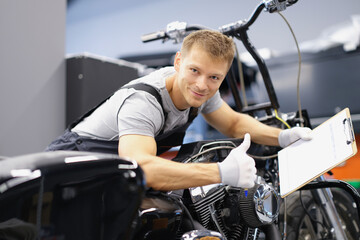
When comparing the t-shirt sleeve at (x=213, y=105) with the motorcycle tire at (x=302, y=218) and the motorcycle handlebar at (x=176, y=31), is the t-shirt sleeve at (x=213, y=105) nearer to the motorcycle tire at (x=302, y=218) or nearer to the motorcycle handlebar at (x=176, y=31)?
the motorcycle handlebar at (x=176, y=31)

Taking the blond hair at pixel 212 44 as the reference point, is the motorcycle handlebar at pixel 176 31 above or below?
above

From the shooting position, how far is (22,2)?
199cm

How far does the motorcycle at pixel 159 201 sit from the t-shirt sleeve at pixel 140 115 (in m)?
0.14

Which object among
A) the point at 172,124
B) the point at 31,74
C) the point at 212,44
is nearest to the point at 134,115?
the point at 172,124

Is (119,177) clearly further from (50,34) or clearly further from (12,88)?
(50,34)

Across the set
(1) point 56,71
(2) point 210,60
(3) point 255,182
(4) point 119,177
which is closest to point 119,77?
(1) point 56,71

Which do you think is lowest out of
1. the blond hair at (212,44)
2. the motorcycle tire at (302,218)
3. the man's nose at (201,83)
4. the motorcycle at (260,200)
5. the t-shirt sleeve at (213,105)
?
the motorcycle tire at (302,218)

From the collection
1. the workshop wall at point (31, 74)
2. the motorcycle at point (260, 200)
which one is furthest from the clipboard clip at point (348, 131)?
the workshop wall at point (31, 74)

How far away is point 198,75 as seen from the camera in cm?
123

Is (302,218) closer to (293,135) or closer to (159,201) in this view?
(293,135)

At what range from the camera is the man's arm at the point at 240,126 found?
4.85ft

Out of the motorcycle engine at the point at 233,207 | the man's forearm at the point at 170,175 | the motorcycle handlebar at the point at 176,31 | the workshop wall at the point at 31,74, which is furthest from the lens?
the workshop wall at the point at 31,74

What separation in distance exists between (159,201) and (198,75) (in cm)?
45

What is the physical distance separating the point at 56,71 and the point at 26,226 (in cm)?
178
